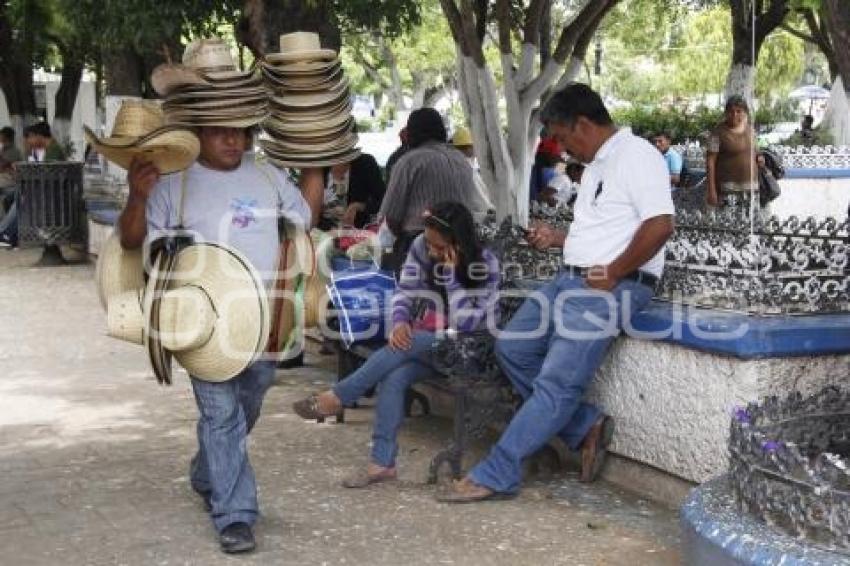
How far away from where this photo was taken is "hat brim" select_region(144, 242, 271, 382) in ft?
14.9

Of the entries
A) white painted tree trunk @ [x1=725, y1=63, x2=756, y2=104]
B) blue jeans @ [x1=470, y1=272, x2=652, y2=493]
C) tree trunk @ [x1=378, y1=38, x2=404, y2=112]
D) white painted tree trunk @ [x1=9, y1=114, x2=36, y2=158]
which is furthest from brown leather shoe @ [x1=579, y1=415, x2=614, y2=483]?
tree trunk @ [x1=378, y1=38, x2=404, y2=112]

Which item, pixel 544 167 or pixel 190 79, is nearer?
pixel 190 79

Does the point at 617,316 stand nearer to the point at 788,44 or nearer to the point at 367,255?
the point at 367,255

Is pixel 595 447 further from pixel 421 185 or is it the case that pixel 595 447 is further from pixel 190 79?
pixel 190 79

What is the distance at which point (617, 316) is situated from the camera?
5156 mm

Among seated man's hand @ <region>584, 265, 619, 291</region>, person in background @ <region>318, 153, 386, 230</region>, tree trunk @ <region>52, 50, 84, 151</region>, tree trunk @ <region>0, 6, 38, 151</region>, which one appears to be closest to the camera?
seated man's hand @ <region>584, 265, 619, 291</region>

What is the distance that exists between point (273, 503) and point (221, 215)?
1.36 m

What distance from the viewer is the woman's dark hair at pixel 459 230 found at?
18.3 ft

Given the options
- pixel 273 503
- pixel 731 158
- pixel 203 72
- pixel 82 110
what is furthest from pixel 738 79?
pixel 82 110

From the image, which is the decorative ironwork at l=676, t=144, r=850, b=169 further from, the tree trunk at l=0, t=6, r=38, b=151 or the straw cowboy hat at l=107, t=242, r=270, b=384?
the tree trunk at l=0, t=6, r=38, b=151

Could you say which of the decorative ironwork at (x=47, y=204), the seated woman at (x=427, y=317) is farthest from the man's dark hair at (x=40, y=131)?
the seated woman at (x=427, y=317)

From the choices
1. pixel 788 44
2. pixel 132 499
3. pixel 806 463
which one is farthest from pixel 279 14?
pixel 788 44

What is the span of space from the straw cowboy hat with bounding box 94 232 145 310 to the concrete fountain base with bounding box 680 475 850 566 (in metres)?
2.22

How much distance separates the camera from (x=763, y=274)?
487cm
